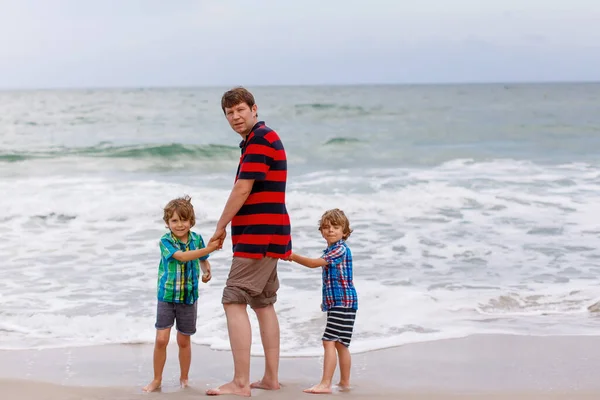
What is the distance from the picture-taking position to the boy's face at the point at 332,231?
441 cm

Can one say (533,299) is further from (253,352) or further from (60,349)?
(60,349)

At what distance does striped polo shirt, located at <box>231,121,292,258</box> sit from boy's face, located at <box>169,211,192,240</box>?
12.9 inches

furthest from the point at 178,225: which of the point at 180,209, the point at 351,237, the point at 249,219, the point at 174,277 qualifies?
the point at 351,237

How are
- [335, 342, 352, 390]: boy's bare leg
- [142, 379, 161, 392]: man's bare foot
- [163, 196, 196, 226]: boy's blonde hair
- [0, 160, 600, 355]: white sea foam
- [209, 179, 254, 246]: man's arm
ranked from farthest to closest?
[0, 160, 600, 355]: white sea foam → [335, 342, 352, 390]: boy's bare leg → [142, 379, 161, 392]: man's bare foot → [163, 196, 196, 226]: boy's blonde hair → [209, 179, 254, 246]: man's arm

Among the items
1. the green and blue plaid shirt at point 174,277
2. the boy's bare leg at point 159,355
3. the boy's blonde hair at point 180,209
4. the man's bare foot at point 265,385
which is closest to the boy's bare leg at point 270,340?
the man's bare foot at point 265,385

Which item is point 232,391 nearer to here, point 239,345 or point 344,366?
point 239,345

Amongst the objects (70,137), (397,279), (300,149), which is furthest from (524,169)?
(70,137)

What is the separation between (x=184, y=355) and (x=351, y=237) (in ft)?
18.2

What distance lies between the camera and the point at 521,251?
29.3 feet

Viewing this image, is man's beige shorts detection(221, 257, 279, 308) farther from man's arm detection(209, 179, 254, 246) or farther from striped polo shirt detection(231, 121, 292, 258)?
man's arm detection(209, 179, 254, 246)

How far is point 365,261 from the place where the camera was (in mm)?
8359

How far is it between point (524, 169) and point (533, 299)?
39.3 feet

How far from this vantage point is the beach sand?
4273 millimetres

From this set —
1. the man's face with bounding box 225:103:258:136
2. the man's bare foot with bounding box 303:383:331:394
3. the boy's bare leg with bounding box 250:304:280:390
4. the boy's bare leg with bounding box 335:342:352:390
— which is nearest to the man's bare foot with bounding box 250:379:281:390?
the boy's bare leg with bounding box 250:304:280:390
